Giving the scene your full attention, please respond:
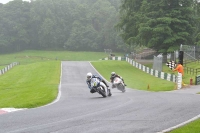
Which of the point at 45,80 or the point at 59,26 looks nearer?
the point at 45,80

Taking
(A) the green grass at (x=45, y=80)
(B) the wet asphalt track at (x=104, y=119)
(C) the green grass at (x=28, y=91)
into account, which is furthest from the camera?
(A) the green grass at (x=45, y=80)

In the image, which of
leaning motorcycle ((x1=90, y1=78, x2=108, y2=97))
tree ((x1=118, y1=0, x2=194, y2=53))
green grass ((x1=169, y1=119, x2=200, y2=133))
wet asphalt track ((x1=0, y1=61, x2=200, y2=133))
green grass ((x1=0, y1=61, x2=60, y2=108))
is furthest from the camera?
tree ((x1=118, y1=0, x2=194, y2=53))

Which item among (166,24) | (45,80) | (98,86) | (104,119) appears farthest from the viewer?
(166,24)

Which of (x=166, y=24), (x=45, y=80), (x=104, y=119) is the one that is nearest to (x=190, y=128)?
(x=104, y=119)

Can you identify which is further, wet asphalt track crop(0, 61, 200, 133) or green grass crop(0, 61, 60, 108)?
green grass crop(0, 61, 60, 108)

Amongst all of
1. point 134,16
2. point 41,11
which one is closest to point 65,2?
point 41,11

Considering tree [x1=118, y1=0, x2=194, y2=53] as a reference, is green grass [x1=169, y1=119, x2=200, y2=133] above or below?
below

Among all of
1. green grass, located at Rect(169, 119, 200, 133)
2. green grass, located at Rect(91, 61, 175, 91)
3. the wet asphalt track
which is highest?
green grass, located at Rect(169, 119, 200, 133)

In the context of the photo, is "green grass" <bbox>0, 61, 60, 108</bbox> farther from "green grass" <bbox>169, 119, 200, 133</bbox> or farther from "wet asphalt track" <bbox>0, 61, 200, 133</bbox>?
"green grass" <bbox>169, 119, 200, 133</bbox>

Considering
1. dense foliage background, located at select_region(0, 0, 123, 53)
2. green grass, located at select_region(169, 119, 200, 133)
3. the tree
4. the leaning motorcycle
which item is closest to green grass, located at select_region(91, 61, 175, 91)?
the tree

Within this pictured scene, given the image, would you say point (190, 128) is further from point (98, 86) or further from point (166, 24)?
point (166, 24)

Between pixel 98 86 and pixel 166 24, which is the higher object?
pixel 166 24

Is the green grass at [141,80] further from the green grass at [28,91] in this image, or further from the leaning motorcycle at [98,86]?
the leaning motorcycle at [98,86]

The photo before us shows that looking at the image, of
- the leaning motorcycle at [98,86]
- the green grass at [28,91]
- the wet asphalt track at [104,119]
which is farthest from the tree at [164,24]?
the wet asphalt track at [104,119]
